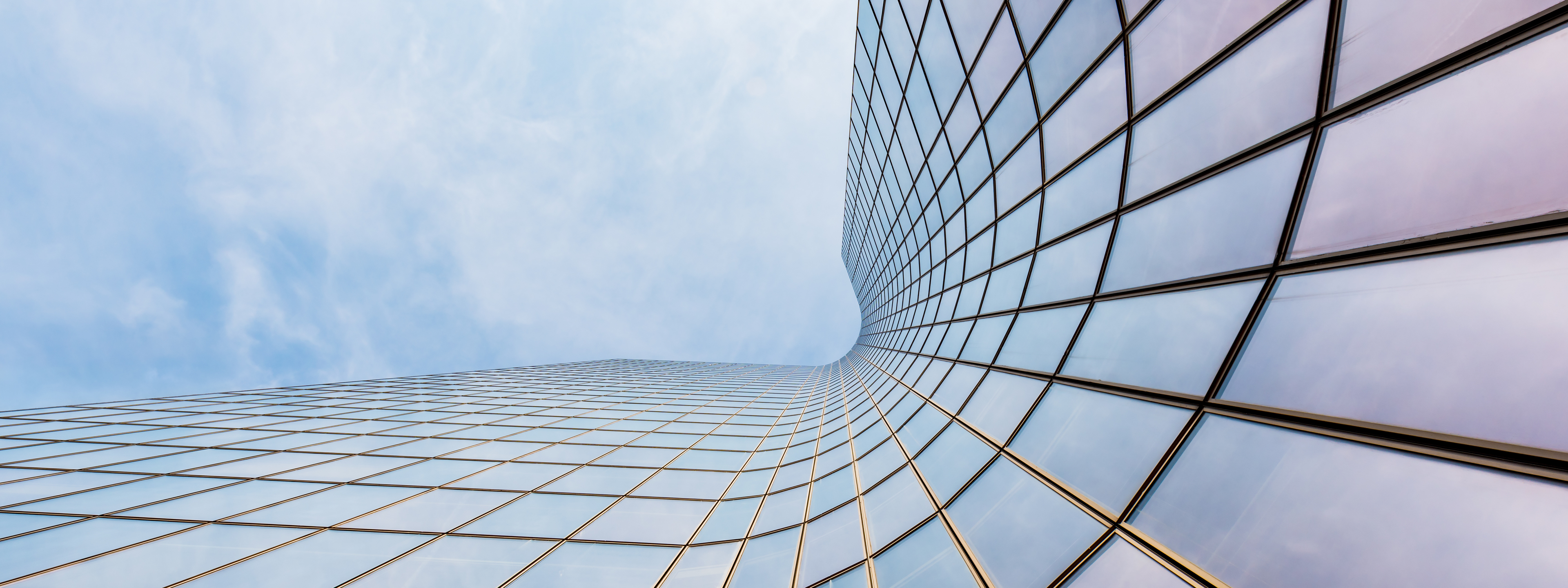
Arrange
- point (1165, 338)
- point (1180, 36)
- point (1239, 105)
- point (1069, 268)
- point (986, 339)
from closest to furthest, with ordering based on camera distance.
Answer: point (1239, 105)
point (1165, 338)
point (1180, 36)
point (1069, 268)
point (986, 339)

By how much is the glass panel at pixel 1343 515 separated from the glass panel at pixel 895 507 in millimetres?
4113

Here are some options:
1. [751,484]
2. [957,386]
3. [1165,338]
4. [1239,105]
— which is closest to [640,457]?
[751,484]

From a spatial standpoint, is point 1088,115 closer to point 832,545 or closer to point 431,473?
point 832,545

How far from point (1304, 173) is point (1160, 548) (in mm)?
4522

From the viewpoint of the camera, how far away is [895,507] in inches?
391

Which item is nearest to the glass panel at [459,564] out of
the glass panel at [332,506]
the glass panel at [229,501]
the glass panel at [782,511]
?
the glass panel at [332,506]

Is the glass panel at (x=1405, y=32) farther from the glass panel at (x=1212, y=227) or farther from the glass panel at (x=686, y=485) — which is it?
the glass panel at (x=686, y=485)

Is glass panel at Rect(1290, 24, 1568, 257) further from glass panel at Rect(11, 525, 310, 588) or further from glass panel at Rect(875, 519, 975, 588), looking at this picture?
glass panel at Rect(11, 525, 310, 588)

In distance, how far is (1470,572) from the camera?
348 cm

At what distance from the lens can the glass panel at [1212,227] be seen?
6047mm

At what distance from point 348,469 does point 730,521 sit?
1146cm

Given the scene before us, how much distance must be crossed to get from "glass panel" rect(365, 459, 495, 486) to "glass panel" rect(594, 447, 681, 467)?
11.0 feet

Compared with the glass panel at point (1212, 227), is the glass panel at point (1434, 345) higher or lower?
lower

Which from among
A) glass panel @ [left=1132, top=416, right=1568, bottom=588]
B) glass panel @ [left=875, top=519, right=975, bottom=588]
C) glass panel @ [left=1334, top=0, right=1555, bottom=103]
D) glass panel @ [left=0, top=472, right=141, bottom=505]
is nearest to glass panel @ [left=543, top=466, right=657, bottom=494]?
glass panel @ [left=875, top=519, right=975, bottom=588]
